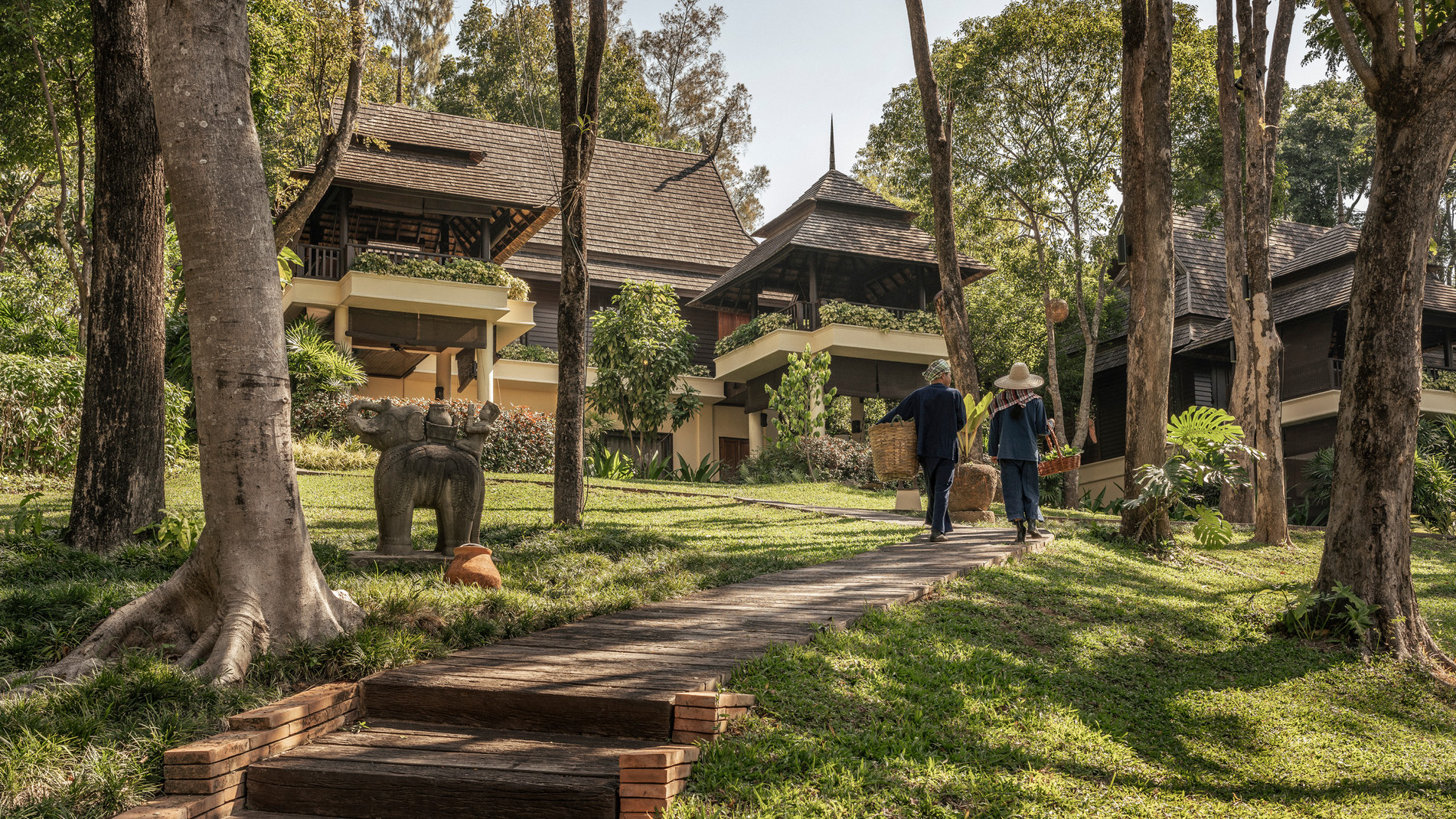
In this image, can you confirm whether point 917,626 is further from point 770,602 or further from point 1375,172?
point 1375,172

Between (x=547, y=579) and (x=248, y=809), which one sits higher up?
(x=547, y=579)

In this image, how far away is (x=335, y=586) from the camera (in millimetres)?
6125

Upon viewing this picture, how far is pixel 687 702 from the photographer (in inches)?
164

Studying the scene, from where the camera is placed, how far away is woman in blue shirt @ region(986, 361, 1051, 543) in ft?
32.3

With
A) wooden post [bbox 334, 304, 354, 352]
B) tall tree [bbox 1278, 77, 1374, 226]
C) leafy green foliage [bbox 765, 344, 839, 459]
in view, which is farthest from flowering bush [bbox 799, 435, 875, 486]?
tall tree [bbox 1278, 77, 1374, 226]

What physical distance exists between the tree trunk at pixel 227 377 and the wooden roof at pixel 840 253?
18.4 m

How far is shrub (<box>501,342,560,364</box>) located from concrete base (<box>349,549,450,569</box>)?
16906mm

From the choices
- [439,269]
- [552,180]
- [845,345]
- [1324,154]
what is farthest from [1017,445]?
[1324,154]

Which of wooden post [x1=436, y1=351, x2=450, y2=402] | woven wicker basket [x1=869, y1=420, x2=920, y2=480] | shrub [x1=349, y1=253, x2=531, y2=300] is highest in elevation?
shrub [x1=349, y1=253, x2=531, y2=300]

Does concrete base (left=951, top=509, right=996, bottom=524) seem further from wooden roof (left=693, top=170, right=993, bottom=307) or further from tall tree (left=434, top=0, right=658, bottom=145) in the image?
tall tree (left=434, top=0, right=658, bottom=145)

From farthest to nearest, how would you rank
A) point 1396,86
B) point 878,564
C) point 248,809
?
point 878,564, point 1396,86, point 248,809

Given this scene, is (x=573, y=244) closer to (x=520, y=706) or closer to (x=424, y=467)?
(x=424, y=467)

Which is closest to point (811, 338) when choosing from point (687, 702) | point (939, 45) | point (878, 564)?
point (939, 45)

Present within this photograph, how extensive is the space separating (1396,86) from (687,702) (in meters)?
6.41
